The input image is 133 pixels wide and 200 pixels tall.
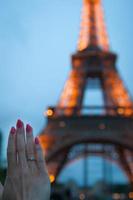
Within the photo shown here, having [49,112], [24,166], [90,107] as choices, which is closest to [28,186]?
[24,166]

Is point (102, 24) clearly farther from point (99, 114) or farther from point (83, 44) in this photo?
point (99, 114)

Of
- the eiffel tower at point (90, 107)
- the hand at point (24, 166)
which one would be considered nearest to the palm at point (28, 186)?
the hand at point (24, 166)

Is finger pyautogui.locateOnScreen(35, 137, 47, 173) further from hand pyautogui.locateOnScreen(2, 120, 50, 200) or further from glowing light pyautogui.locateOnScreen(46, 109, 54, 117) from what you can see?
glowing light pyautogui.locateOnScreen(46, 109, 54, 117)

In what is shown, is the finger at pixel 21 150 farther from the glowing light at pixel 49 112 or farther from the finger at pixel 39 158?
the glowing light at pixel 49 112

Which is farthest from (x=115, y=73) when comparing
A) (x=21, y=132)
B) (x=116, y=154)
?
(x=21, y=132)

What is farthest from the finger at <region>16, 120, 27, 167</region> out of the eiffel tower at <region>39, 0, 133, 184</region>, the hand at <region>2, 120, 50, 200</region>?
the eiffel tower at <region>39, 0, 133, 184</region>
